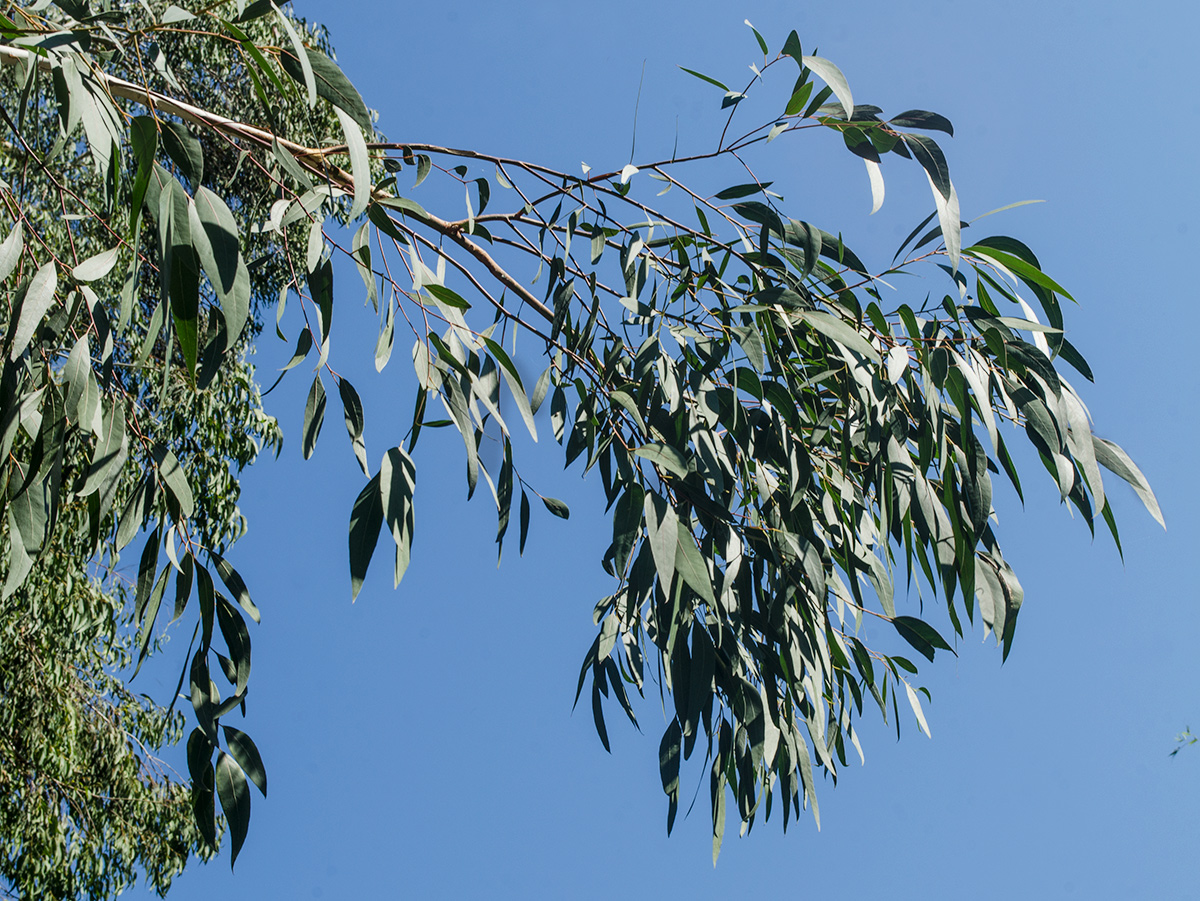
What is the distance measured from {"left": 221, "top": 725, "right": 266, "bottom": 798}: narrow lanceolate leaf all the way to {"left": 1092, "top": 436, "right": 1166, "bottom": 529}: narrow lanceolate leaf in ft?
3.73

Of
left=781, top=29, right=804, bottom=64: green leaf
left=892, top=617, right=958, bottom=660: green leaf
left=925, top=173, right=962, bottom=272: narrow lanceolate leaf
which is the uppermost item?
left=781, top=29, right=804, bottom=64: green leaf

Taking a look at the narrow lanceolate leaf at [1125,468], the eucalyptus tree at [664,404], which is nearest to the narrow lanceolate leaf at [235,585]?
the eucalyptus tree at [664,404]

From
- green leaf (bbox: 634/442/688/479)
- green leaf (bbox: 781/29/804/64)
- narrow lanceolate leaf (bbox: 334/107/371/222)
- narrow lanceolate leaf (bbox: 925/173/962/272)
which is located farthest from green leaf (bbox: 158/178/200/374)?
narrow lanceolate leaf (bbox: 925/173/962/272)

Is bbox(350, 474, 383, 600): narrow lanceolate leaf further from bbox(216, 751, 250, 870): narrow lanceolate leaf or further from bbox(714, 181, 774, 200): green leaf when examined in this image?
bbox(714, 181, 774, 200): green leaf

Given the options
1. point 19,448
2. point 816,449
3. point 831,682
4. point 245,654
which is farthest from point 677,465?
point 19,448

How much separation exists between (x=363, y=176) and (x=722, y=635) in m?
0.80

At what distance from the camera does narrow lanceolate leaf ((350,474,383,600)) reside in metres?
1.07

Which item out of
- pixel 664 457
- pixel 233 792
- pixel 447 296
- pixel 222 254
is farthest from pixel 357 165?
pixel 233 792

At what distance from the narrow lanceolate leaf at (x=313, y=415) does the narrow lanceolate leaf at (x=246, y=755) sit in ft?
1.16

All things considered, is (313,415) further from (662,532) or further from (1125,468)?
(1125,468)

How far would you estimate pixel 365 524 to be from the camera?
1082mm

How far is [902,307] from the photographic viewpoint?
4.34ft

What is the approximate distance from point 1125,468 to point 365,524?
3.25ft

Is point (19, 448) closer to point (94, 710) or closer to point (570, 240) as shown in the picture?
point (570, 240)
